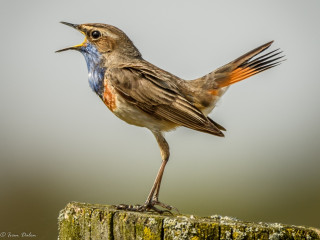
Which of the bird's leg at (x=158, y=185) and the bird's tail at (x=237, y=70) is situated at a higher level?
the bird's tail at (x=237, y=70)

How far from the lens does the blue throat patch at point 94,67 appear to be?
803 cm

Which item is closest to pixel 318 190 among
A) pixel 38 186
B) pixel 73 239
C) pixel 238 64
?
pixel 238 64

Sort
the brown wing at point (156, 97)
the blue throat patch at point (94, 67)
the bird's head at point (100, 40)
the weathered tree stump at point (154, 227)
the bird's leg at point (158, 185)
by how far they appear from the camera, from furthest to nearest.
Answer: the bird's head at point (100, 40) < the blue throat patch at point (94, 67) < the brown wing at point (156, 97) < the bird's leg at point (158, 185) < the weathered tree stump at point (154, 227)

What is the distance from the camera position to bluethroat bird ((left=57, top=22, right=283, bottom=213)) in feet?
25.4

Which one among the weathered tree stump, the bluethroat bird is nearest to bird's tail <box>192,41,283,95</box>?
the bluethroat bird

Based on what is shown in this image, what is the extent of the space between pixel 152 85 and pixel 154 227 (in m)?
3.41

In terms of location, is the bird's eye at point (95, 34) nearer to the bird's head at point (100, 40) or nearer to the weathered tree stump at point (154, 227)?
the bird's head at point (100, 40)

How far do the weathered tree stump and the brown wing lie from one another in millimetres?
2478

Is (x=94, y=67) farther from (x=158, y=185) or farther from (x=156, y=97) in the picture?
(x=158, y=185)

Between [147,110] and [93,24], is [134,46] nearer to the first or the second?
[93,24]

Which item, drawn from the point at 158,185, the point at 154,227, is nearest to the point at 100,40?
the point at 158,185

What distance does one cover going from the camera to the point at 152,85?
8.01m

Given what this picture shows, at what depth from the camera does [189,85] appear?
8.42m

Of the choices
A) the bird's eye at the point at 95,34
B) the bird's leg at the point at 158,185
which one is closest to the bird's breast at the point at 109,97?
the bird's leg at the point at 158,185
